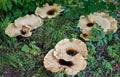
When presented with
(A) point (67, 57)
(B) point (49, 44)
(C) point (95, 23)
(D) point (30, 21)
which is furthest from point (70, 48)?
(D) point (30, 21)

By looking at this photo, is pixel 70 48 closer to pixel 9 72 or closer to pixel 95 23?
pixel 95 23

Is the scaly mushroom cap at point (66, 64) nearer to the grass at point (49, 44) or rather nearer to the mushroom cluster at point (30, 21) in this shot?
the grass at point (49, 44)

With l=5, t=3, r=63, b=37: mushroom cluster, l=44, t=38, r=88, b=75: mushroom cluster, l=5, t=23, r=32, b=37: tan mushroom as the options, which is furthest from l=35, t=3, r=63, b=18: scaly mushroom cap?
l=44, t=38, r=88, b=75: mushroom cluster

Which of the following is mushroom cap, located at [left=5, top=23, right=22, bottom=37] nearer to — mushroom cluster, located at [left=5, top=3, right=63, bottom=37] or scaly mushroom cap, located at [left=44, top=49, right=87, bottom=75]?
mushroom cluster, located at [left=5, top=3, right=63, bottom=37]

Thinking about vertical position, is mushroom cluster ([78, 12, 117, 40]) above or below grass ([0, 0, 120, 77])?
above

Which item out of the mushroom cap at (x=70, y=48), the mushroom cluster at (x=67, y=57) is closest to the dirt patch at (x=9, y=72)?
the mushroom cluster at (x=67, y=57)
